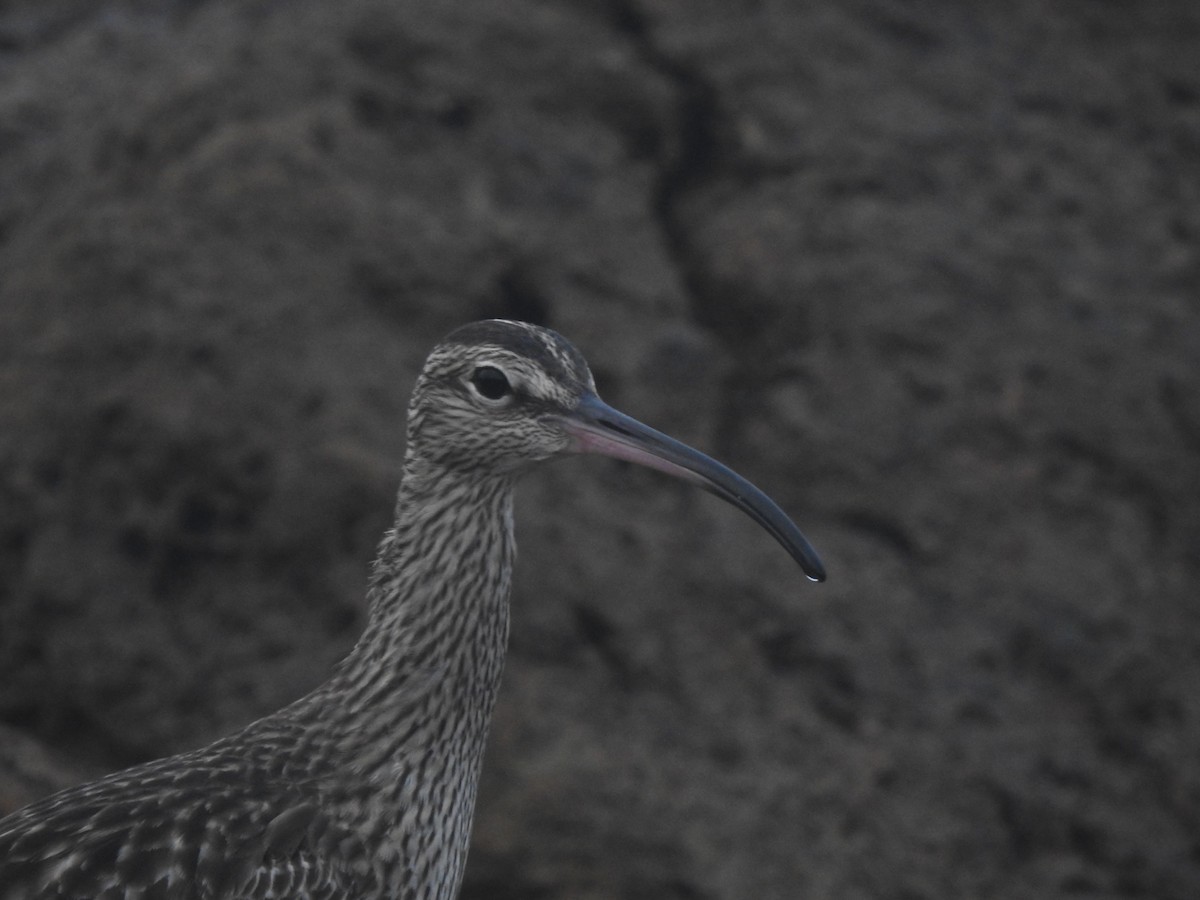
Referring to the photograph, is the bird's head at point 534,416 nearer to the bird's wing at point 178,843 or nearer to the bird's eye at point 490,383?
the bird's eye at point 490,383

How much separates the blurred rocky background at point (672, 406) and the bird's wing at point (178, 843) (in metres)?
1.34

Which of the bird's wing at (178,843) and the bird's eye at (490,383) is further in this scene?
the bird's eye at (490,383)

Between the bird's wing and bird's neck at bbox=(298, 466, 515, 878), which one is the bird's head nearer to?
bird's neck at bbox=(298, 466, 515, 878)

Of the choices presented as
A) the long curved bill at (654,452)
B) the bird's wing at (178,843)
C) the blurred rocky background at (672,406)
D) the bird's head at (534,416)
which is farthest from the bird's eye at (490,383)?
the blurred rocky background at (672,406)

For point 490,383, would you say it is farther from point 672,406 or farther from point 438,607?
point 672,406

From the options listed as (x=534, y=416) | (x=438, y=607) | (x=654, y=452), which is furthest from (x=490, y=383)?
(x=438, y=607)

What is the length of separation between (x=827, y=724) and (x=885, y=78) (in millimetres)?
3330

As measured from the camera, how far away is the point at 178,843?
11.5 feet

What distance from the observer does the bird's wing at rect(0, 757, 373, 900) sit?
3389 mm

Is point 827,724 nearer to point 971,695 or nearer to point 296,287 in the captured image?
point 971,695

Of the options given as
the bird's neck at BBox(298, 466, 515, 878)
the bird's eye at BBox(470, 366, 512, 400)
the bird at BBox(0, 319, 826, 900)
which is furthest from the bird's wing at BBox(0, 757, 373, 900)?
the bird's eye at BBox(470, 366, 512, 400)

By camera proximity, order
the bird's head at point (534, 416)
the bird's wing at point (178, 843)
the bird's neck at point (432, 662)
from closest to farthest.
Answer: the bird's wing at point (178, 843) < the bird's head at point (534, 416) < the bird's neck at point (432, 662)

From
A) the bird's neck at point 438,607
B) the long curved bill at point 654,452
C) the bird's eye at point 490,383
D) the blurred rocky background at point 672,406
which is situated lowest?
the blurred rocky background at point 672,406

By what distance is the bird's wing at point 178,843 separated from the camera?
339cm
